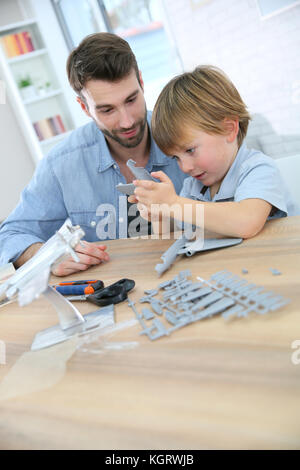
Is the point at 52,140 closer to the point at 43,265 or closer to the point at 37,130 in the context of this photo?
the point at 37,130

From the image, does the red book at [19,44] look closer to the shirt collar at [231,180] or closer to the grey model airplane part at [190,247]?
the shirt collar at [231,180]

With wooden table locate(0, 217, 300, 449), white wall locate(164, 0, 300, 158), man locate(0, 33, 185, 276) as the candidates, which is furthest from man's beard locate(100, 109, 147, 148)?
white wall locate(164, 0, 300, 158)

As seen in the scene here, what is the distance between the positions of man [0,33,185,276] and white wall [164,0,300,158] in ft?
5.54

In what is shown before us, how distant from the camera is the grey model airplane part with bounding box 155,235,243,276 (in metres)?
0.83

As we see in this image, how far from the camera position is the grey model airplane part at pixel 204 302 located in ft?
1.87

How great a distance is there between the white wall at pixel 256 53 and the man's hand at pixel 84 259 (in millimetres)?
2307

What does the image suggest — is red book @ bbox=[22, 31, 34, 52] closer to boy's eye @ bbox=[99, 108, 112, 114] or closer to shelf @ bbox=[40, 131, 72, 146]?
shelf @ bbox=[40, 131, 72, 146]

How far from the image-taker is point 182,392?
0.46m

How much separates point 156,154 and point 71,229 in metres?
0.90

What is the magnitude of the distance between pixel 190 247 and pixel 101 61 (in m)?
0.70

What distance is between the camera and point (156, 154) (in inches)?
58.4

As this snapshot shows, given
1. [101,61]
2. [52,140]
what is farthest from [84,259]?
[52,140]

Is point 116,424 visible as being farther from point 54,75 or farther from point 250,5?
point 54,75

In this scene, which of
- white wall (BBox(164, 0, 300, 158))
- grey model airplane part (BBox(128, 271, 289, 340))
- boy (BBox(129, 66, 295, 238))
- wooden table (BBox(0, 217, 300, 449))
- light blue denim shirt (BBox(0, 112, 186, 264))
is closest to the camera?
wooden table (BBox(0, 217, 300, 449))
